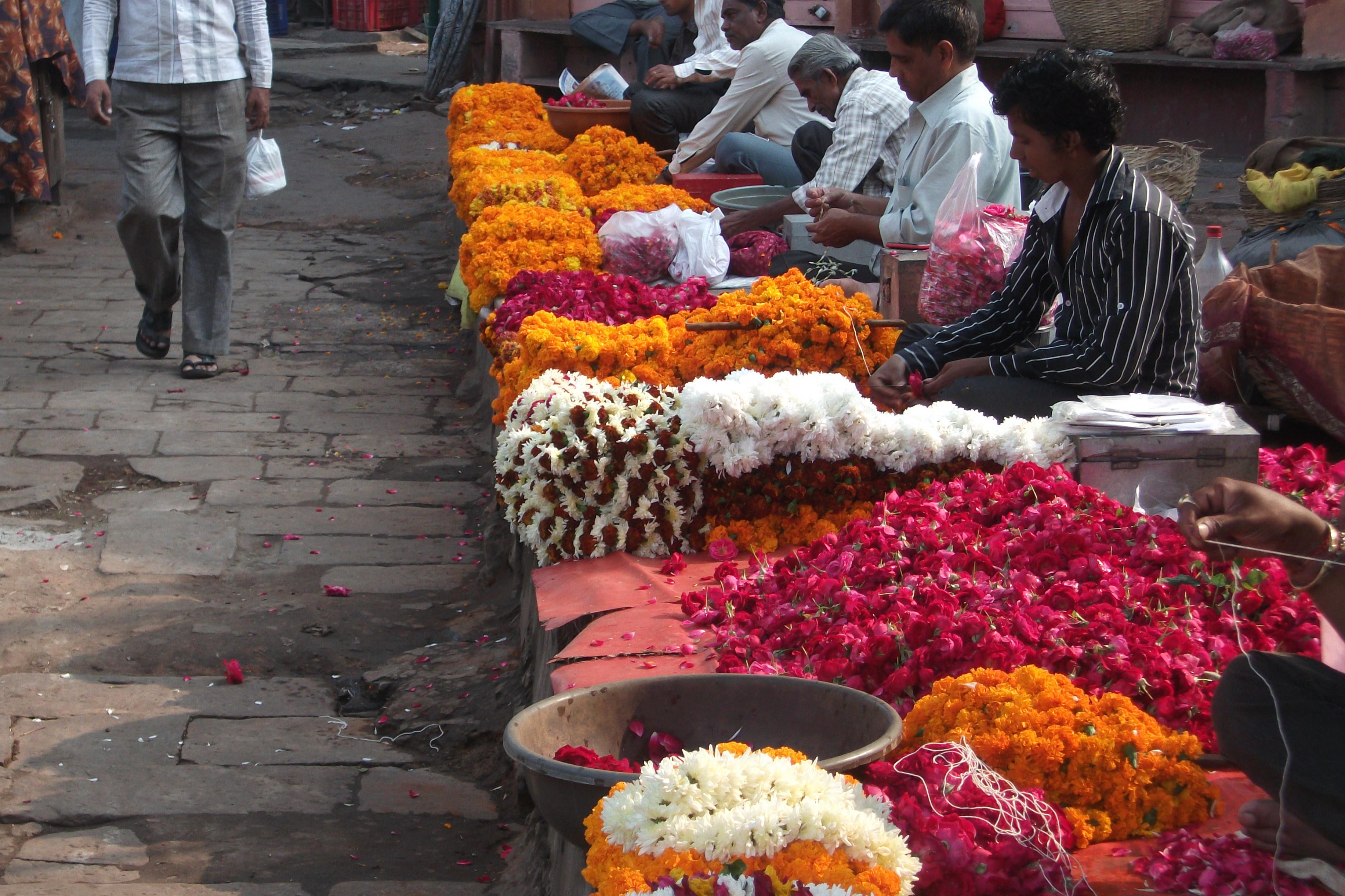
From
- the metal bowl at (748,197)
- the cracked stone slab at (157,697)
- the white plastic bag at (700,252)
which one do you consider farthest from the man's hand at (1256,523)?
the metal bowl at (748,197)

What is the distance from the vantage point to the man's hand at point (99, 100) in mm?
5445

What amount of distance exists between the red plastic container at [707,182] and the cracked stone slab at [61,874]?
433 cm

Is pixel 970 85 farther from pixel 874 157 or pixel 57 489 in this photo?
pixel 57 489

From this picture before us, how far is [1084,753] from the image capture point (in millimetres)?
1901

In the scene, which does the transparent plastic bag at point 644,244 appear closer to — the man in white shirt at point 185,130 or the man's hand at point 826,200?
the man's hand at point 826,200

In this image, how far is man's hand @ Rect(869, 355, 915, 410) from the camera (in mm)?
3684

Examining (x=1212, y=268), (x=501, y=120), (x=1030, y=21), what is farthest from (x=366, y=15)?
(x=1212, y=268)

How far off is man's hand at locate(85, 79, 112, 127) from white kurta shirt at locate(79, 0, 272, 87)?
0.03 metres

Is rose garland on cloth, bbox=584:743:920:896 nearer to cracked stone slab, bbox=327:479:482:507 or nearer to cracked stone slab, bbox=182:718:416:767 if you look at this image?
cracked stone slab, bbox=182:718:416:767

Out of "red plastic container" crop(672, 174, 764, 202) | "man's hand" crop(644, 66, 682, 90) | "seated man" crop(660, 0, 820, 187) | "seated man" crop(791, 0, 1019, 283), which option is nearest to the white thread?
"seated man" crop(791, 0, 1019, 283)

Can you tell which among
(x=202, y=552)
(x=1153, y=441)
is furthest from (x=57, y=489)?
(x=1153, y=441)

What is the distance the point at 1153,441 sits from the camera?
3.00m

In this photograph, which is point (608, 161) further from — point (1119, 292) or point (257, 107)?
point (1119, 292)

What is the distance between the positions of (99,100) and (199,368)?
1.27 meters
